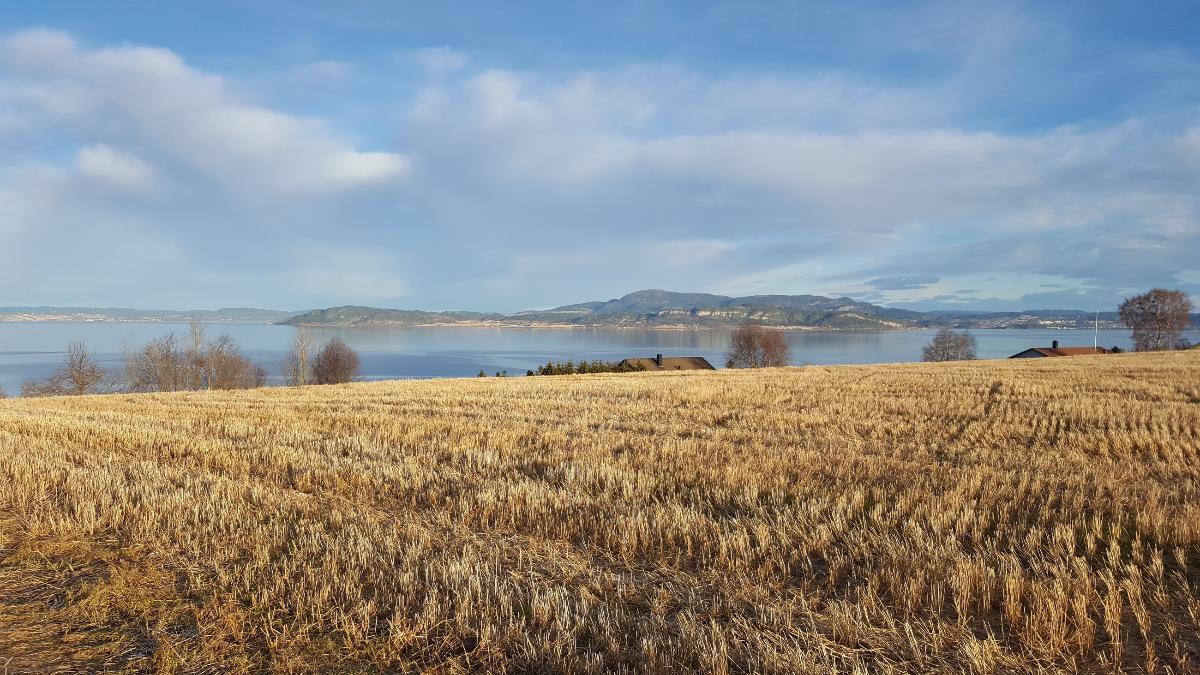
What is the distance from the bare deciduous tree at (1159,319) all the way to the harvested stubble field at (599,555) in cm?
12899

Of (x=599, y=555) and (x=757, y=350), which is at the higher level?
(x=599, y=555)

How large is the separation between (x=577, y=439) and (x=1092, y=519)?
26.3ft

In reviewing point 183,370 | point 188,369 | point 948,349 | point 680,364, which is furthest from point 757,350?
point 183,370

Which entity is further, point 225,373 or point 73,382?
point 225,373

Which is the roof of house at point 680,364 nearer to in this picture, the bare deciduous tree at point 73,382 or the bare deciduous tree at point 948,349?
the bare deciduous tree at point 948,349

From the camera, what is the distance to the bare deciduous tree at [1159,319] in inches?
4281

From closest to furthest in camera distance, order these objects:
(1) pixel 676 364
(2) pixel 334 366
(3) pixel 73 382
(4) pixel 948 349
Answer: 1. (3) pixel 73 382
2. (1) pixel 676 364
3. (2) pixel 334 366
4. (4) pixel 948 349

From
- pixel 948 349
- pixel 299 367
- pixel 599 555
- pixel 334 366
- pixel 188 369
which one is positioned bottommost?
pixel 334 366

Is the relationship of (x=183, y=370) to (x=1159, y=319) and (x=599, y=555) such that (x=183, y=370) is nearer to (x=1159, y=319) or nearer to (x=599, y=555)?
(x=599, y=555)

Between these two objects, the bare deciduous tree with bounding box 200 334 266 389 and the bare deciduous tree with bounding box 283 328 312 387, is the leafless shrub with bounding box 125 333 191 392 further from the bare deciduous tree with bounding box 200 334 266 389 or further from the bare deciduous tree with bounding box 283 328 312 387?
the bare deciduous tree with bounding box 283 328 312 387

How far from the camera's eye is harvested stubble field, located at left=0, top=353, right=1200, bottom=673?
416cm

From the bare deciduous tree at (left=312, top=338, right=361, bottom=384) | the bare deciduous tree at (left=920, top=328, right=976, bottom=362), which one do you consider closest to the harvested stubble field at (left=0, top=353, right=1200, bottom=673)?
the bare deciduous tree at (left=312, top=338, right=361, bottom=384)

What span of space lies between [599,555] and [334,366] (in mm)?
96310

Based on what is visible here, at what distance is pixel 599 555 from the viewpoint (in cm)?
599
